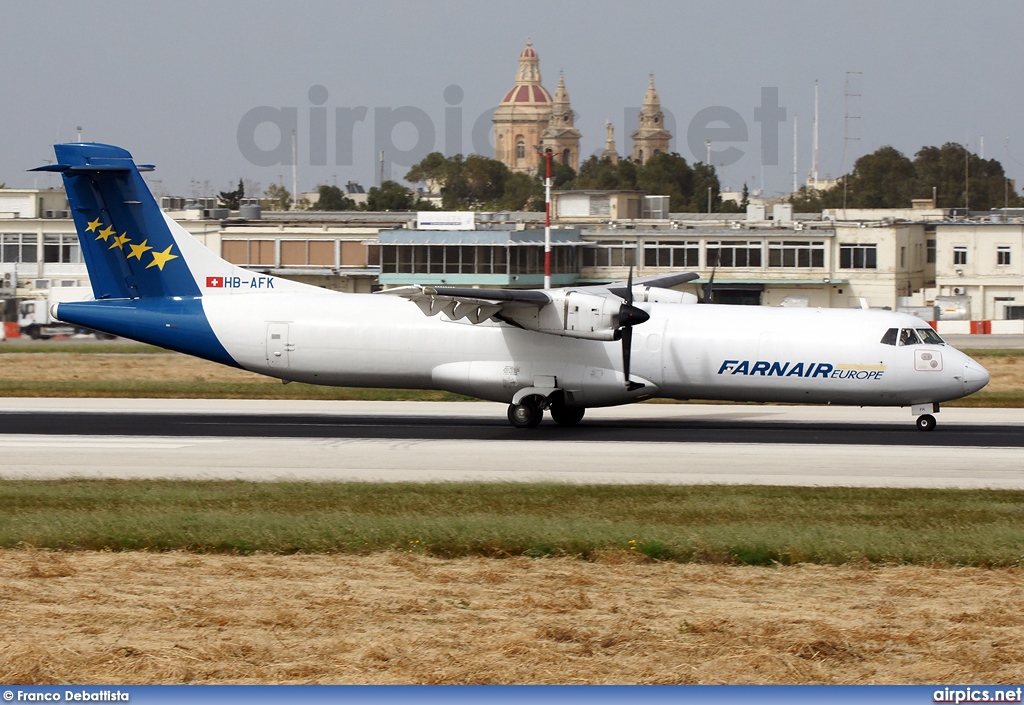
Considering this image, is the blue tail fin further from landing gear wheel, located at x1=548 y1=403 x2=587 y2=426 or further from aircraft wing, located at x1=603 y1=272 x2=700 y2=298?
aircraft wing, located at x1=603 y1=272 x2=700 y2=298

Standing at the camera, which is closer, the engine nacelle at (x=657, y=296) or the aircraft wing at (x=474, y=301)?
the aircraft wing at (x=474, y=301)

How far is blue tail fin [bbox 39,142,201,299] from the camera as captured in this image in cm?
2831

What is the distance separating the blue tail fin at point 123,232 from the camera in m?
28.3

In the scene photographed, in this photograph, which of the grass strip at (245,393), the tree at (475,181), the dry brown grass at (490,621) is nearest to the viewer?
the dry brown grass at (490,621)

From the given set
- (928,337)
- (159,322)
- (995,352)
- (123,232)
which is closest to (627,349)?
(928,337)

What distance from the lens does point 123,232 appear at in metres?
28.3

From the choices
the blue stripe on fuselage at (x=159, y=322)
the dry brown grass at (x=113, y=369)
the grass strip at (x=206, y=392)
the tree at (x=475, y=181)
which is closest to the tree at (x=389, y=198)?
the tree at (x=475, y=181)

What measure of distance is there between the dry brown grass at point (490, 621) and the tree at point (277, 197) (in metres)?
173

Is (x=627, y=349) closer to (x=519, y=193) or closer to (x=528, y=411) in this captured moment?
(x=528, y=411)

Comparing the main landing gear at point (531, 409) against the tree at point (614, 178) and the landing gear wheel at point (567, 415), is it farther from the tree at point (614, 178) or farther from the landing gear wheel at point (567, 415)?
the tree at point (614, 178)

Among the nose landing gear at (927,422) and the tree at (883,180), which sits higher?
the tree at (883,180)

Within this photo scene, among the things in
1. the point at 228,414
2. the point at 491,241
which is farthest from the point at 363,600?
the point at 491,241

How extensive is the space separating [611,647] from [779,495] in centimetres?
860

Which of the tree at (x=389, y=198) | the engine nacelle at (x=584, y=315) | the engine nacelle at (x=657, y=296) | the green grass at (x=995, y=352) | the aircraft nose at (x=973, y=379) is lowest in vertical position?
the green grass at (x=995, y=352)
